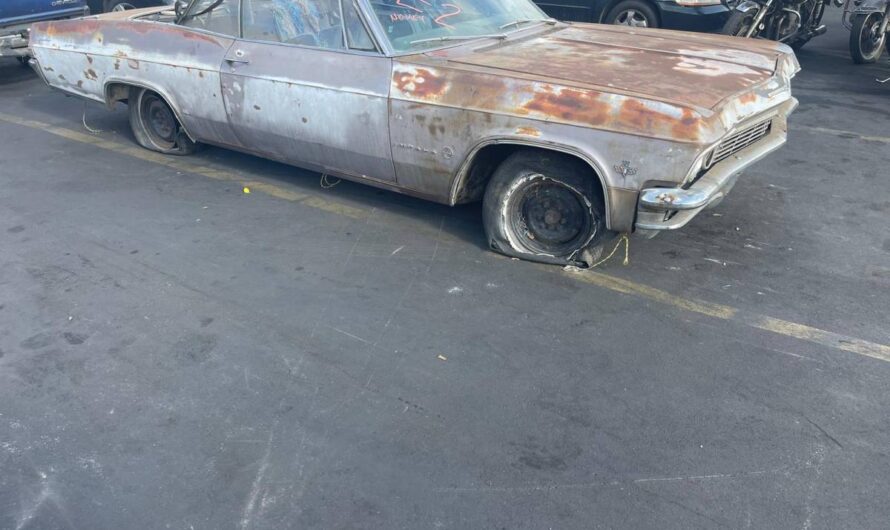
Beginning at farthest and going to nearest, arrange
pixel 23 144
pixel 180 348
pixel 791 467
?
pixel 23 144
pixel 180 348
pixel 791 467

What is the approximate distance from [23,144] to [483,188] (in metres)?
4.76

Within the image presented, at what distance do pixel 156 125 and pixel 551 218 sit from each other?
3.84 metres

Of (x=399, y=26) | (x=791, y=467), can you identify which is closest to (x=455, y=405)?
(x=791, y=467)

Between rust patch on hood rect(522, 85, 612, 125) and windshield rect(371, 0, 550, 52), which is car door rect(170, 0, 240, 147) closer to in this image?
windshield rect(371, 0, 550, 52)

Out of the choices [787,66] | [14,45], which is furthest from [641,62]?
[14,45]

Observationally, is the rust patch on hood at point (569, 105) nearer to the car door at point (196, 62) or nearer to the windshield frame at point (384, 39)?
the windshield frame at point (384, 39)

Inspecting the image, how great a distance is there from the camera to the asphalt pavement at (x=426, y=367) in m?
2.68

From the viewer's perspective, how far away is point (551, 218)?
4207 millimetres

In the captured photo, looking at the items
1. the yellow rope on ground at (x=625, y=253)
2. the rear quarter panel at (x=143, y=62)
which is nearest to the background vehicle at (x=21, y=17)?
the rear quarter panel at (x=143, y=62)

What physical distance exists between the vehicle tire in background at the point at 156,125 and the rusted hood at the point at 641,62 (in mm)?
2841

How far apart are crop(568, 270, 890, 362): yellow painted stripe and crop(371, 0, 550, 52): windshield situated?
173 centimetres

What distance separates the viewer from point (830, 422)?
2.97 metres

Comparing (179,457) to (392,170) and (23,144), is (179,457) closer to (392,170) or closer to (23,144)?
(392,170)

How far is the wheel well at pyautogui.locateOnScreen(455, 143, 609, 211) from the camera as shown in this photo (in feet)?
12.9
